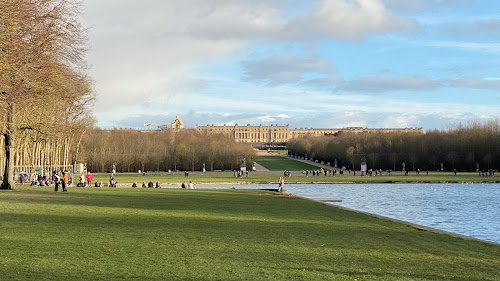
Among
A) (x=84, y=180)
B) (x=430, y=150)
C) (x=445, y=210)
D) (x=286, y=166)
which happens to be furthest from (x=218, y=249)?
(x=286, y=166)

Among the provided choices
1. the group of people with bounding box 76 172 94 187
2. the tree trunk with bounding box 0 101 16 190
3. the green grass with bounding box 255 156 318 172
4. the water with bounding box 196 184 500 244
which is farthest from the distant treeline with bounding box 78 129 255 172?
the tree trunk with bounding box 0 101 16 190

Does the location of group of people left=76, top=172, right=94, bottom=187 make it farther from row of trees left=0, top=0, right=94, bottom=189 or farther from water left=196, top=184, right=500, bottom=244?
water left=196, top=184, right=500, bottom=244

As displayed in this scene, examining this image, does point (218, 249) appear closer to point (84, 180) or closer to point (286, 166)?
point (84, 180)

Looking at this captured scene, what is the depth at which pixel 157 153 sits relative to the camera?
126750 mm

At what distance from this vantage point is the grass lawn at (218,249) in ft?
42.4

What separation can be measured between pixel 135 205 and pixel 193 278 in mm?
19568

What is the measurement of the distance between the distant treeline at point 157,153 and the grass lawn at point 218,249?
315 ft

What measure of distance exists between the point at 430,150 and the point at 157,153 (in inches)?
2255

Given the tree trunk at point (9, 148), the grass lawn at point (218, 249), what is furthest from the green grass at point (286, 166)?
the grass lawn at point (218, 249)

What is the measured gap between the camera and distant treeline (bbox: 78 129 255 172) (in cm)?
12050

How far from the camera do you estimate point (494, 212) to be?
39.8 meters

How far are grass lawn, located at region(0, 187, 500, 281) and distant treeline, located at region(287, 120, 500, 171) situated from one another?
304 ft

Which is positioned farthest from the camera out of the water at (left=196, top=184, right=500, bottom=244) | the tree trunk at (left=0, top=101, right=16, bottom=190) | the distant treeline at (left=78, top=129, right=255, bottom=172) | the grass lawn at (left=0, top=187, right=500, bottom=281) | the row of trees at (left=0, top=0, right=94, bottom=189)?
the distant treeline at (left=78, top=129, right=255, bottom=172)

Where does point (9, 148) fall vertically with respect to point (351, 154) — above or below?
below
